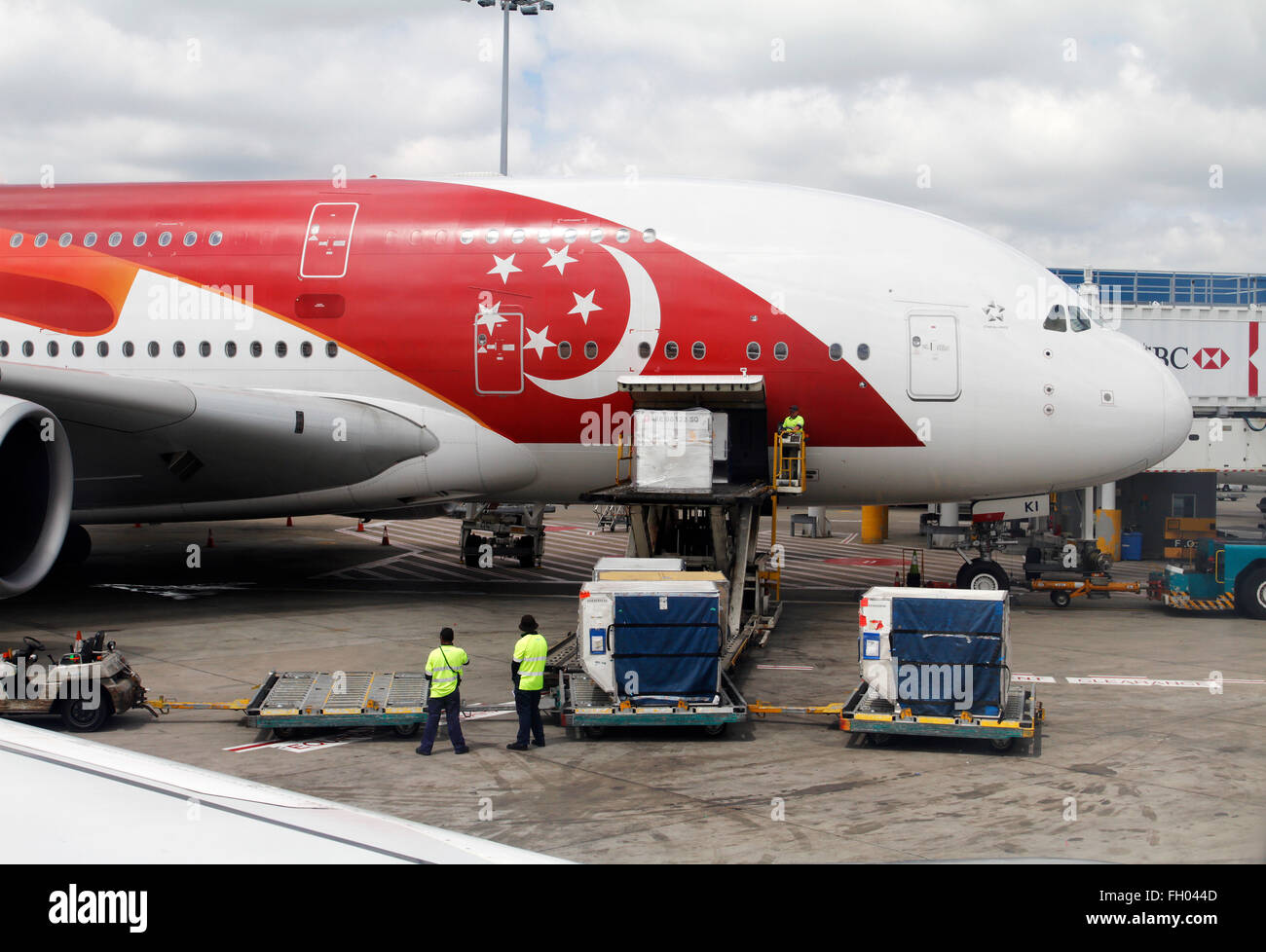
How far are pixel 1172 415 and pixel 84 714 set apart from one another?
15.7 metres

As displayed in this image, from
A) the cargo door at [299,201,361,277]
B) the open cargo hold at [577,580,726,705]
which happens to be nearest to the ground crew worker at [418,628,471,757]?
the open cargo hold at [577,580,726,705]

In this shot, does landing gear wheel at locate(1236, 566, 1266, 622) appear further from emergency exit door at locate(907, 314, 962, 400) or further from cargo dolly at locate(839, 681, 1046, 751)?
cargo dolly at locate(839, 681, 1046, 751)

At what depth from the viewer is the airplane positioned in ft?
57.0

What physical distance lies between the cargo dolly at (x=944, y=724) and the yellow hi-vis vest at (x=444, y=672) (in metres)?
3.87

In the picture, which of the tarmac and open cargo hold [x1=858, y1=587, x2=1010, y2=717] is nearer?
the tarmac

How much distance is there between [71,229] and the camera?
62.1 ft

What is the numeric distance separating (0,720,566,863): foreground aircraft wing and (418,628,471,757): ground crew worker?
634cm

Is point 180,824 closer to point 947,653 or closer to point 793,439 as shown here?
point 947,653

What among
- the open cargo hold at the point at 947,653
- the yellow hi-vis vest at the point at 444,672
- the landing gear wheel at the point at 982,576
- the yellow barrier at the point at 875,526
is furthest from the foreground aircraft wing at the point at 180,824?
the yellow barrier at the point at 875,526

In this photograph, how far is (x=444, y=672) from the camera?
10.7m

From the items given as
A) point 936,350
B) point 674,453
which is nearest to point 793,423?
point 674,453

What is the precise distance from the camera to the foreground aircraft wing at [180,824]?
335cm

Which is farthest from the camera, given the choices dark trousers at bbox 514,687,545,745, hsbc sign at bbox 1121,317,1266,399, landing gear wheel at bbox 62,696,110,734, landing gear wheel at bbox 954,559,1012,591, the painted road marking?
hsbc sign at bbox 1121,317,1266,399
